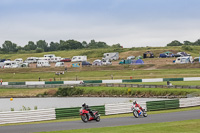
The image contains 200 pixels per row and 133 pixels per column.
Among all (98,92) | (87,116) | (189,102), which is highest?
(87,116)

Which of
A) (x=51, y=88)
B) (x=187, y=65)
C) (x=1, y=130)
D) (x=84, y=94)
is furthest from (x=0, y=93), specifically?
(x=1, y=130)

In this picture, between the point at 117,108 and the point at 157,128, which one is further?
the point at 117,108

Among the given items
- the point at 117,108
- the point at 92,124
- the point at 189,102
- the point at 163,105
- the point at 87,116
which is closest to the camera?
the point at 92,124

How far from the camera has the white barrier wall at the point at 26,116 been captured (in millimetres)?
29406

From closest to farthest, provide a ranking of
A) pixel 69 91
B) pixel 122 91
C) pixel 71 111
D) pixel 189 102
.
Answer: pixel 71 111 → pixel 189 102 → pixel 122 91 → pixel 69 91

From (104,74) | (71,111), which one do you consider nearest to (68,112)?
(71,111)

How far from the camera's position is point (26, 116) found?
1188 inches

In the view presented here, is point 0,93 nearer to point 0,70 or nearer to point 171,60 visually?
point 0,70

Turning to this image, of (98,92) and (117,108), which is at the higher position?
(117,108)

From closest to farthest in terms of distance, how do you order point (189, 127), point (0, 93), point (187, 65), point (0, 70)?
point (189, 127) → point (0, 93) → point (187, 65) → point (0, 70)

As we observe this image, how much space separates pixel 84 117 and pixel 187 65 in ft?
213

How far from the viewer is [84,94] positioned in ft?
224

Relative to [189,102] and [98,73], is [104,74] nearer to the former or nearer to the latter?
[98,73]

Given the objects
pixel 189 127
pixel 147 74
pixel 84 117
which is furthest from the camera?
pixel 147 74
